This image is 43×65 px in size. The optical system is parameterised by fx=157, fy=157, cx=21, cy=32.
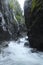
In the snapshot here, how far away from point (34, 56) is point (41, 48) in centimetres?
199

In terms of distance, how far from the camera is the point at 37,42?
1298 cm

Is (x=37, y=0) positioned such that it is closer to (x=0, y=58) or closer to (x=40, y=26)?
(x=40, y=26)

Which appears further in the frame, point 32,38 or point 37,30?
point 32,38

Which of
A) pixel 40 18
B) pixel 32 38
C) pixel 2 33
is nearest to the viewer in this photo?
pixel 40 18

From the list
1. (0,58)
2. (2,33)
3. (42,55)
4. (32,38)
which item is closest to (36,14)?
(32,38)

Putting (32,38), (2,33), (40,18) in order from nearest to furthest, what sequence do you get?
(40,18) < (32,38) < (2,33)

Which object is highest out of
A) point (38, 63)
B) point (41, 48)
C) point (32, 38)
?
point (32, 38)

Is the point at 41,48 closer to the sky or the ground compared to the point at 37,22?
closer to the ground

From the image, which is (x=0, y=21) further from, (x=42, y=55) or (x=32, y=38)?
(x=42, y=55)

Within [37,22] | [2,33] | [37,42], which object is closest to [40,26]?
[37,22]

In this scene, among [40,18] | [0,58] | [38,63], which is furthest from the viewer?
[40,18]

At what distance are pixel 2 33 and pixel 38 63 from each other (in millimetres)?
11086

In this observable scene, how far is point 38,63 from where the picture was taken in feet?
30.1

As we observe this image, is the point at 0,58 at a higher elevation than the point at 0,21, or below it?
below
